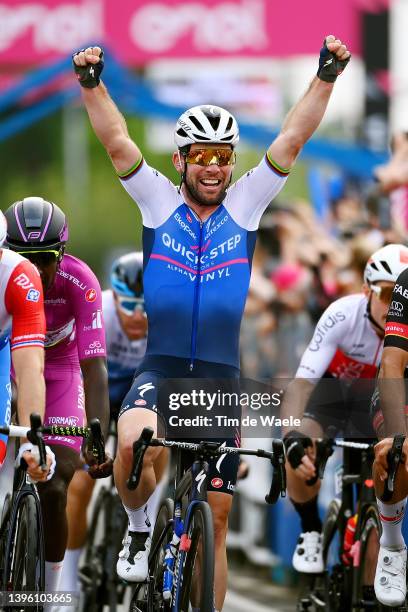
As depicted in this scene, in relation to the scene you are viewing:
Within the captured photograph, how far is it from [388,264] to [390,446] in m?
1.87

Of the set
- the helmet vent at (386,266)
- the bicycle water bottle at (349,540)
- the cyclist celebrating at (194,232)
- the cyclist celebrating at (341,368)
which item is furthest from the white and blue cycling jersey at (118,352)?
the cyclist celebrating at (194,232)

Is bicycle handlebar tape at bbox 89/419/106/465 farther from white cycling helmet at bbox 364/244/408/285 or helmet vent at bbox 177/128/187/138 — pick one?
white cycling helmet at bbox 364/244/408/285

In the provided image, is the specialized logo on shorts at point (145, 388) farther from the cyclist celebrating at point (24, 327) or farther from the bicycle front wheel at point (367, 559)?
the bicycle front wheel at point (367, 559)

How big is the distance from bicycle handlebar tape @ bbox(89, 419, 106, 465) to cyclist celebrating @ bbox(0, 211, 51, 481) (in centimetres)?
36

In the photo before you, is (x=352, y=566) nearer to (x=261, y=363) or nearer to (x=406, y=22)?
(x=261, y=363)

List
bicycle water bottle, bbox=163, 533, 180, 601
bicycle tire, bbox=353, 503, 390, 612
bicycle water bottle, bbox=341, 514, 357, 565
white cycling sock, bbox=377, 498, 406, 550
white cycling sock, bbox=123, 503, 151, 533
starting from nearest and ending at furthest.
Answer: bicycle water bottle, bbox=163, 533, 180, 601
white cycling sock, bbox=377, 498, 406, 550
white cycling sock, bbox=123, 503, 151, 533
bicycle tire, bbox=353, 503, 390, 612
bicycle water bottle, bbox=341, 514, 357, 565

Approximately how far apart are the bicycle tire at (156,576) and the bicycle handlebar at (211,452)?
637 millimetres

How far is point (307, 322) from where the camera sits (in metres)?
14.5

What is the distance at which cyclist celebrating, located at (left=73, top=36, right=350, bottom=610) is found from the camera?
8.83 m

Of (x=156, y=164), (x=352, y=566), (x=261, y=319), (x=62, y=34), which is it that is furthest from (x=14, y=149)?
(x=352, y=566)

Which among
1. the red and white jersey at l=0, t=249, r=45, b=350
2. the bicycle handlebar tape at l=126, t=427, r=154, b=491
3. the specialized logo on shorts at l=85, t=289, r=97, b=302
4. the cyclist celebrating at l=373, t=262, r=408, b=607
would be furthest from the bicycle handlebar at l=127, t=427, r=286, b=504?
the specialized logo on shorts at l=85, t=289, r=97, b=302

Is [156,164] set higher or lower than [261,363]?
higher

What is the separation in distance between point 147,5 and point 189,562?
30.9 m

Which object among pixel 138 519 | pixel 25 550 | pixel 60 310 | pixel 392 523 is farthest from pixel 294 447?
pixel 25 550
